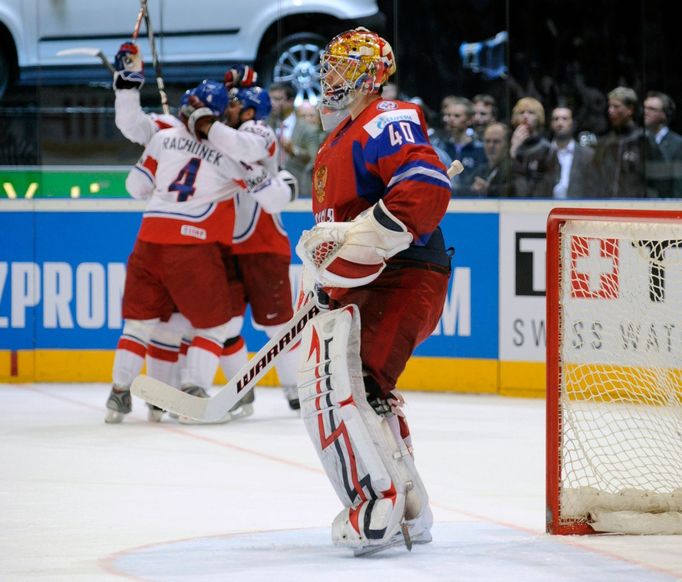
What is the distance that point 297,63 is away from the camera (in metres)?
8.09

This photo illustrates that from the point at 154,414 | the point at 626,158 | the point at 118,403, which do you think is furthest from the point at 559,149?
the point at 118,403

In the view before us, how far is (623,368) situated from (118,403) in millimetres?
2491

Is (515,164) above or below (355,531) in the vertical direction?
above

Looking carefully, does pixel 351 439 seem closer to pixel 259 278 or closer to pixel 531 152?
pixel 259 278

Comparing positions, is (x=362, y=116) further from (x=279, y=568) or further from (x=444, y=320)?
(x=444, y=320)

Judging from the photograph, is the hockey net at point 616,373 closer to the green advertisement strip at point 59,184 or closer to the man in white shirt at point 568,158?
the man in white shirt at point 568,158

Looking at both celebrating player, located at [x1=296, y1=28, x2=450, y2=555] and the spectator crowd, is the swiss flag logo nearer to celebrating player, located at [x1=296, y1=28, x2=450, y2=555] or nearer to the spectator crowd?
celebrating player, located at [x1=296, y1=28, x2=450, y2=555]

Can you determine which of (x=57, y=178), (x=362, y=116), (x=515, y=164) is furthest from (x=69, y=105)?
(x=362, y=116)

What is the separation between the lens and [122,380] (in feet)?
21.0

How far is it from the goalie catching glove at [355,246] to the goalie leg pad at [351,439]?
115 millimetres

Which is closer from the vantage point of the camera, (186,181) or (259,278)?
(186,181)

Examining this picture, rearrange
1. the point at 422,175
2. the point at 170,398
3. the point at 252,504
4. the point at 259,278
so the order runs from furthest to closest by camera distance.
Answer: the point at 259,278, the point at 252,504, the point at 170,398, the point at 422,175

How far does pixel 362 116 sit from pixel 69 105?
15.2ft

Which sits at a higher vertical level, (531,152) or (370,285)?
(531,152)
